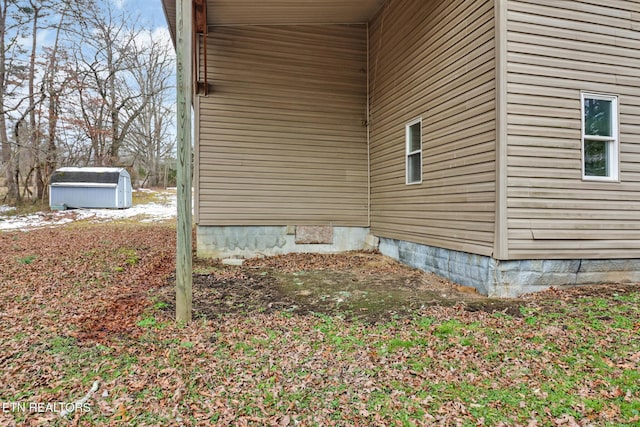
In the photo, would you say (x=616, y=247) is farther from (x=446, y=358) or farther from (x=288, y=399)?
(x=288, y=399)

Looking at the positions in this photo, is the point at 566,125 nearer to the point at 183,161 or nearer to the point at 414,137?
Answer: the point at 414,137

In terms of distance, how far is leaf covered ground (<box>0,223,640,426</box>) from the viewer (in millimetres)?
2607

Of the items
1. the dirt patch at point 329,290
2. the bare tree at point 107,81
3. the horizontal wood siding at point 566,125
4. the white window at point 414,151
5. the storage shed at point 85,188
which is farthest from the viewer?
the bare tree at point 107,81

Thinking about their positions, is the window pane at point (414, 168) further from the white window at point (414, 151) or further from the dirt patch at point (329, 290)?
the dirt patch at point (329, 290)

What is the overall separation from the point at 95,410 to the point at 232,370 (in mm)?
1037

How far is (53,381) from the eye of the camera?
295 cm

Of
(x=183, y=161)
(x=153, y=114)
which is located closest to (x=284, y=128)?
(x=183, y=161)

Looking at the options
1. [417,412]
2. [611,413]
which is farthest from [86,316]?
[611,413]

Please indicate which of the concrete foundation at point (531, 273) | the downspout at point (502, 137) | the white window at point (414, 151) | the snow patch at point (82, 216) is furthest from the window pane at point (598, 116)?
the snow patch at point (82, 216)

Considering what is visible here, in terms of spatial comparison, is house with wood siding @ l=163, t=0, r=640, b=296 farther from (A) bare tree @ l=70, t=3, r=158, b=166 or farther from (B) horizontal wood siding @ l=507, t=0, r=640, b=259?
(A) bare tree @ l=70, t=3, r=158, b=166

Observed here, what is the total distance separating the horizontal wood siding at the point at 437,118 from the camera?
522cm

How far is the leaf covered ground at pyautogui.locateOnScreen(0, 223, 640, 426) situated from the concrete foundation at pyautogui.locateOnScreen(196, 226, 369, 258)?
306cm

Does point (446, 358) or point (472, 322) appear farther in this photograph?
point (472, 322)

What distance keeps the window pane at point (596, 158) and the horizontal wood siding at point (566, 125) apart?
172 millimetres
